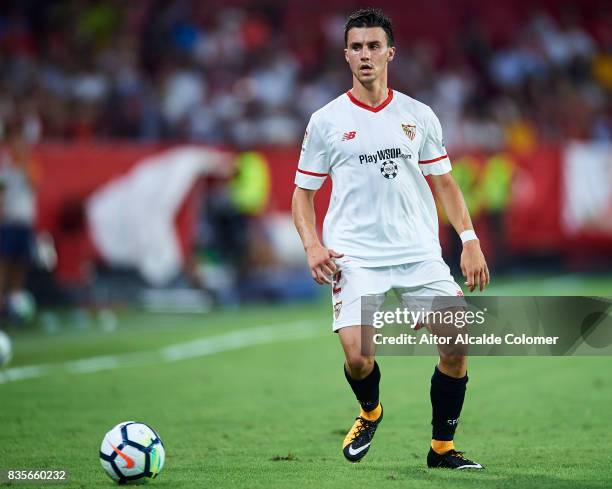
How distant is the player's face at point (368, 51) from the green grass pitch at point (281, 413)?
2.21 meters

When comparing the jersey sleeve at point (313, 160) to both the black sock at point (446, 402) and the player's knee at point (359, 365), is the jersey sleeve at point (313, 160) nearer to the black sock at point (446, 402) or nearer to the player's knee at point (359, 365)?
the player's knee at point (359, 365)

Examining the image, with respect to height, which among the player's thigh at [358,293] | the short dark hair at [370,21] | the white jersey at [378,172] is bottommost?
the player's thigh at [358,293]

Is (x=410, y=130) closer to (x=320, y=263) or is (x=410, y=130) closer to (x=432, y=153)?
(x=432, y=153)

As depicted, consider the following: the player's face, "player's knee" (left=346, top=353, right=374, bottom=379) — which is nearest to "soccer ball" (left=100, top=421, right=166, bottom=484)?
"player's knee" (left=346, top=353, right=374, bottom=379)

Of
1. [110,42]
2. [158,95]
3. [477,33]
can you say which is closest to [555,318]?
[158,95]

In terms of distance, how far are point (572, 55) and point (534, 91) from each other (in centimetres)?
163

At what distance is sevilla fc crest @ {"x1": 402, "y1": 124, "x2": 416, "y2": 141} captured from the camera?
6.57m

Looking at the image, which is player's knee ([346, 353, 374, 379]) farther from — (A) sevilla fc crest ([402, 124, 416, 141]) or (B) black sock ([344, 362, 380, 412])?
(A) sevilla fc crest ([402, 124, 416, 141])

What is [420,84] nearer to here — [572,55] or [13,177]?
[572,55]

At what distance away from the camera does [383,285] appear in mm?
6527

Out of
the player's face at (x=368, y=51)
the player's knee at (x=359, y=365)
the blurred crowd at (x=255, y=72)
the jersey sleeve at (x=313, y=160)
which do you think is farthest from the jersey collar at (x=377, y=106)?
the blurred crowd at (x=255, y=72)

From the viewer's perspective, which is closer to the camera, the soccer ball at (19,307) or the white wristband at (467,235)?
the white wristband at (467,235)

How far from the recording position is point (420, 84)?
860 inches

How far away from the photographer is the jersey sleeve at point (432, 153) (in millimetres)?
6645
